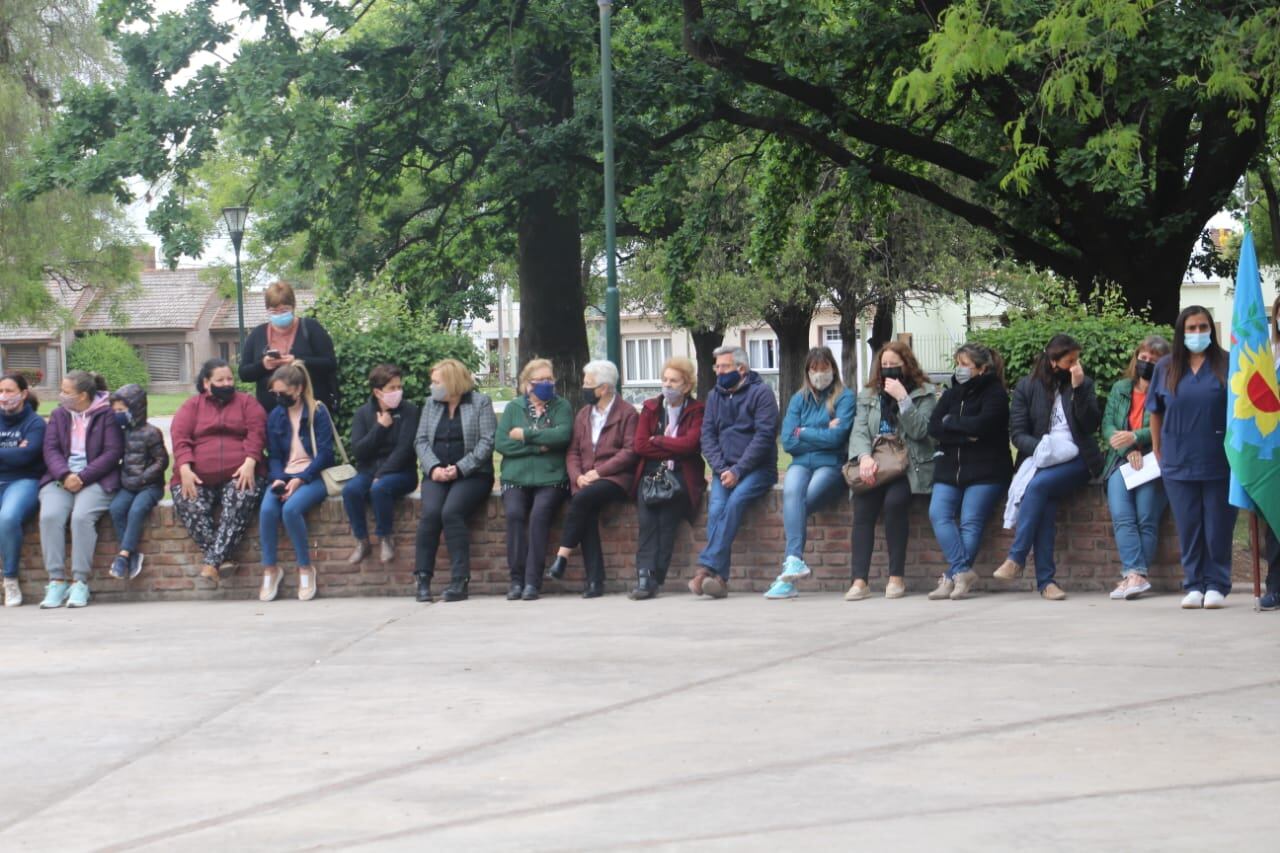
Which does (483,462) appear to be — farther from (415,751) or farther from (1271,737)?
(1271,737)

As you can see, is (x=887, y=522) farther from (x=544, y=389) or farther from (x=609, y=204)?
(x=609, y=204)

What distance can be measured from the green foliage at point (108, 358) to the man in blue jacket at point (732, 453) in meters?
76.3

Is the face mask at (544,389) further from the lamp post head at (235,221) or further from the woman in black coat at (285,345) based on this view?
the lamp post head at (235,221)

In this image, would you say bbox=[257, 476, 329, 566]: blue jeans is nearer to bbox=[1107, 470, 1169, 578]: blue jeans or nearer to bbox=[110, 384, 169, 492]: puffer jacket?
bbox=[110, 384, 169, 492]: puffer jacket

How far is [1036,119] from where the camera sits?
60.1 ft

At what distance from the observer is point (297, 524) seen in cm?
1302

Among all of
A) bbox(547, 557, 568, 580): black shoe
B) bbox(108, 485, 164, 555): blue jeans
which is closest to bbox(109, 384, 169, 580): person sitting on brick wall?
bbox(108, 485, 164, 555): blue jeans

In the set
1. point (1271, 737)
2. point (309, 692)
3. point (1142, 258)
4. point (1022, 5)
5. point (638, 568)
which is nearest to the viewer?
point (1271, 737)

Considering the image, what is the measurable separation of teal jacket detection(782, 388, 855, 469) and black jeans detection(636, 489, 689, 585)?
0.87 meters

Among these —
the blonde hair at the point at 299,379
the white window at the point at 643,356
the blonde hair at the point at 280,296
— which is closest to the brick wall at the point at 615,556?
the blonde hair at the point at 299,379

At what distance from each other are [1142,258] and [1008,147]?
1.89 m

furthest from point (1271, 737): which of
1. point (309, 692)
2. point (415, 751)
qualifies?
point (309, 692)

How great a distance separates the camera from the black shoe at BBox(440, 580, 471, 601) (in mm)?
12695

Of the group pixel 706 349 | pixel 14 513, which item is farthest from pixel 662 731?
pixel 706 349
